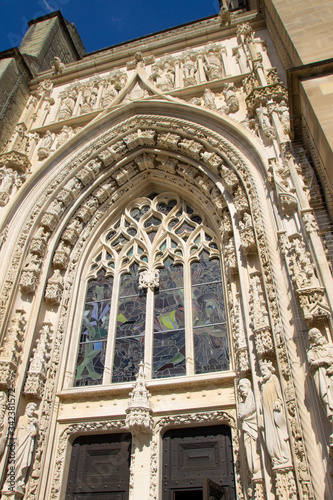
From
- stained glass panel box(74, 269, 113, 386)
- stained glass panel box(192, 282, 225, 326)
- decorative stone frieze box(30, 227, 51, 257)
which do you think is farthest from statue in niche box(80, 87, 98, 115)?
stained glass panel box(192, 282, 225, 326)

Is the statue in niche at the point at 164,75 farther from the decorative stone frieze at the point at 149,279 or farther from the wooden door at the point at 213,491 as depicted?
the wooden door at the point at 213,491

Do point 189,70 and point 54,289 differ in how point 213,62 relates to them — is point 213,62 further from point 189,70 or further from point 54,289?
point 54,289

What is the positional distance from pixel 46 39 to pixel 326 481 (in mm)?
15750

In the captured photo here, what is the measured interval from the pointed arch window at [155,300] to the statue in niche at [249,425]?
1.16m

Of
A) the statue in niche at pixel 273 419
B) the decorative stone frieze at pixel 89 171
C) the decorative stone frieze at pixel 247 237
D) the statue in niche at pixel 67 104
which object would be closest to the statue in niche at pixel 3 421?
the statue in niche at pixel 273 419

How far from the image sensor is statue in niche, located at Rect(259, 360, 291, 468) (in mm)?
4789

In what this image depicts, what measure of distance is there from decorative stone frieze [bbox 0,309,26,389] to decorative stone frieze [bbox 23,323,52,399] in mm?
240

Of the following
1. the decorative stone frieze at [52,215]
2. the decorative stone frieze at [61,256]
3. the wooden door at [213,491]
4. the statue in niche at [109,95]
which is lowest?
the wooden door at [213,491]

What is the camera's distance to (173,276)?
28.4 feet

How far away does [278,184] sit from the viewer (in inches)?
264

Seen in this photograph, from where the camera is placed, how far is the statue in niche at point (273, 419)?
4789 mm

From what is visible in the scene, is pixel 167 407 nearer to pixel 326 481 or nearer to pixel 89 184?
pixel 326 481

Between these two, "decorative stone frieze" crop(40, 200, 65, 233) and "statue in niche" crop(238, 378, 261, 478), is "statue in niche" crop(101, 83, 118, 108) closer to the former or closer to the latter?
"decorative stone frieze" crop(40, 200, 65, 233)

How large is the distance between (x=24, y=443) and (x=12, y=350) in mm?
1442
